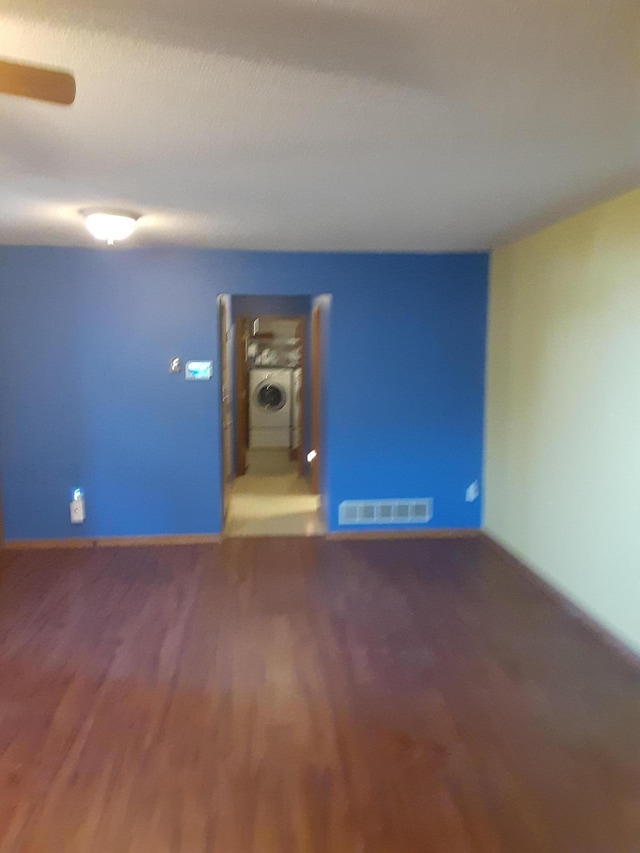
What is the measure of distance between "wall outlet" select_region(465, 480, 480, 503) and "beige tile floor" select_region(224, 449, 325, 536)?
3.85 feet

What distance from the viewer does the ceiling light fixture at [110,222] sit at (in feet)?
11.1

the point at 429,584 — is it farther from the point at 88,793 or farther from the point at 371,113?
the point at 371,113

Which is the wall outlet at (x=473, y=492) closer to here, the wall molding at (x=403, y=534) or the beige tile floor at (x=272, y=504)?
the wall molding at (x=403, y=534)

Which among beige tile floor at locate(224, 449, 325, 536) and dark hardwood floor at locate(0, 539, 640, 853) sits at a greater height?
beige tile floor at locate(224, 449, 325, 536)

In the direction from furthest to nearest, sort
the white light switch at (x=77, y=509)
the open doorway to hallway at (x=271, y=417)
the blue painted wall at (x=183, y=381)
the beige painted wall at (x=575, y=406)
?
the open doorway to hallway at (x=271, y=417) < the white light switch at (x=77, y=509) < the blue painted wall at (x=183, y=381) < the beige painted wall at (x=575, y=406)

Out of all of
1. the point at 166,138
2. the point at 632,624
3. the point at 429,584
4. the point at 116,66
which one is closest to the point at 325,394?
the point at 429,584

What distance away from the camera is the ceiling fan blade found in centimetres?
131

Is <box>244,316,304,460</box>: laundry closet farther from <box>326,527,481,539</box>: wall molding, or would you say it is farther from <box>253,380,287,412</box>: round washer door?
<box>326,527,481,539</box>: wall molding

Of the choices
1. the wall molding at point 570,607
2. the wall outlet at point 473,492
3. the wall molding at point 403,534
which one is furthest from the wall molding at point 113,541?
the wall molding at point 570,607

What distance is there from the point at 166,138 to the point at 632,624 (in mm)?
2916

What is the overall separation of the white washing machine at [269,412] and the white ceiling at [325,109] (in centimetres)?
559

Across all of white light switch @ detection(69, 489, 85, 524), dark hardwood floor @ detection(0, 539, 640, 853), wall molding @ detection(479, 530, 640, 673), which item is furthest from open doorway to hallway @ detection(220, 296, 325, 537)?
dark hardwood floor @ detection(0, 539, 640, 853)

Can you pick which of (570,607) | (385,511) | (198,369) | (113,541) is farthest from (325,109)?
(113,541)

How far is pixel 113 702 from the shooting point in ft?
9.24
